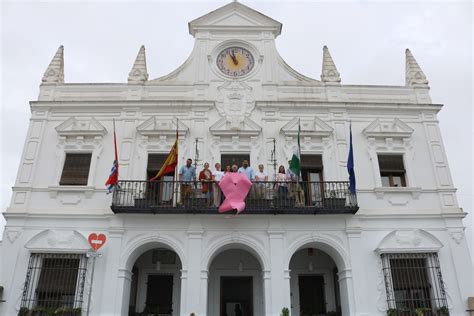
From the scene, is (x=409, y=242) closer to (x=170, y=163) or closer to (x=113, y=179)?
(x=170, y=163)

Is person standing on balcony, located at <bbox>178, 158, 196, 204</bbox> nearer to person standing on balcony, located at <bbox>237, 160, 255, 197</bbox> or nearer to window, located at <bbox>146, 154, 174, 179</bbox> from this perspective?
window, located at <bbox>146, 154, 174, 179</bbox>

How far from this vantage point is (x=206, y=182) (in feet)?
44.1

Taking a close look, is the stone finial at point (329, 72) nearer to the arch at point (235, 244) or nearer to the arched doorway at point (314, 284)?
the arched doorway at point (314, 284)

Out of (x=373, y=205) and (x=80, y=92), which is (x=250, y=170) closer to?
(x=373, y=205)

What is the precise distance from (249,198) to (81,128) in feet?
24.0

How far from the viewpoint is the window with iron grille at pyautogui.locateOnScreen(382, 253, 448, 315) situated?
42.1ft

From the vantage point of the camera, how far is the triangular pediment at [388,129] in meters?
15.2

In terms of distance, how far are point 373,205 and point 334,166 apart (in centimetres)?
200

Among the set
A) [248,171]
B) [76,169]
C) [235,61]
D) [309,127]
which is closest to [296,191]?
[248,171]

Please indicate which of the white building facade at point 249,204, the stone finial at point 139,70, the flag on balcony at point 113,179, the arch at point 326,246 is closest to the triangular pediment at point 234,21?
the white building facade at point 249,204

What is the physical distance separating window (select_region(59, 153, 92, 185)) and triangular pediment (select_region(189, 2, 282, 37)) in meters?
7.30

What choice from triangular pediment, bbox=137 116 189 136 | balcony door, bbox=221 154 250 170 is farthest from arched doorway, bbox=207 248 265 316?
triangular pediment, bbox=137 116 189 136

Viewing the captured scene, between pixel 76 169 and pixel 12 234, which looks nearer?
pixel 12 234

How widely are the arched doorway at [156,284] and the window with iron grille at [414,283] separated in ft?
24.8
